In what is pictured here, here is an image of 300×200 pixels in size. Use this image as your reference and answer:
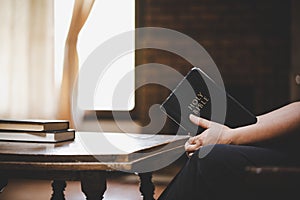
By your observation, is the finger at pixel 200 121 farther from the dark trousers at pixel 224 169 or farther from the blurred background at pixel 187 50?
the blurred background at pixel 187 50

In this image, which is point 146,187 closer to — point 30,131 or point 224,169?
point 30,131

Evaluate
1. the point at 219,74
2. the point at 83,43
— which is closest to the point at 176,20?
the point at 219,74

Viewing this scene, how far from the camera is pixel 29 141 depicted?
132 cm

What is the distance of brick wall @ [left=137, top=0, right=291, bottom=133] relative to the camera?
3223 mm

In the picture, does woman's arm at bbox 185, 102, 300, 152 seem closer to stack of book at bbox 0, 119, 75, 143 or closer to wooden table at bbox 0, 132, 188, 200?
wooden table at bbox 0, 132, 188, 200

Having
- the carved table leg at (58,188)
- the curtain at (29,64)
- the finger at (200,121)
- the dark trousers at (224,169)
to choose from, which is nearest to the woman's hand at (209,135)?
the finger at (200,121)

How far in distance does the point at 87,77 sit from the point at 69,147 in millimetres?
2187

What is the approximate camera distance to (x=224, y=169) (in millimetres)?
792

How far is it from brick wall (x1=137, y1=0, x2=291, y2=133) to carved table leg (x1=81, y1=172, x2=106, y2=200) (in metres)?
2.27

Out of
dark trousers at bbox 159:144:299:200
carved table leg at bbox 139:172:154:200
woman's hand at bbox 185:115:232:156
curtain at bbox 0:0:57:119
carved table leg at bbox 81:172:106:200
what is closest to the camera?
dark trousers at bbox 159:144:299:200

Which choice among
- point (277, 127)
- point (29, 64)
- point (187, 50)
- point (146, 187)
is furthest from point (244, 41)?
point (277, 127)

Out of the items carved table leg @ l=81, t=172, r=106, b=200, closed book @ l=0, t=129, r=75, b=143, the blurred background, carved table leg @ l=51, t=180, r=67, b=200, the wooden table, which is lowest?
carved table leg @ l=51, t=180, r=67, b=200

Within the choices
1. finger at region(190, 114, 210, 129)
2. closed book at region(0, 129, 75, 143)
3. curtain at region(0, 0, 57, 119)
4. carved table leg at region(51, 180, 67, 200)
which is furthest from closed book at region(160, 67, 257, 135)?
curtain at region(0, 0, 57, 119)

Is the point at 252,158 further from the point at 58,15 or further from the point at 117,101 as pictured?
the point at 58,15
